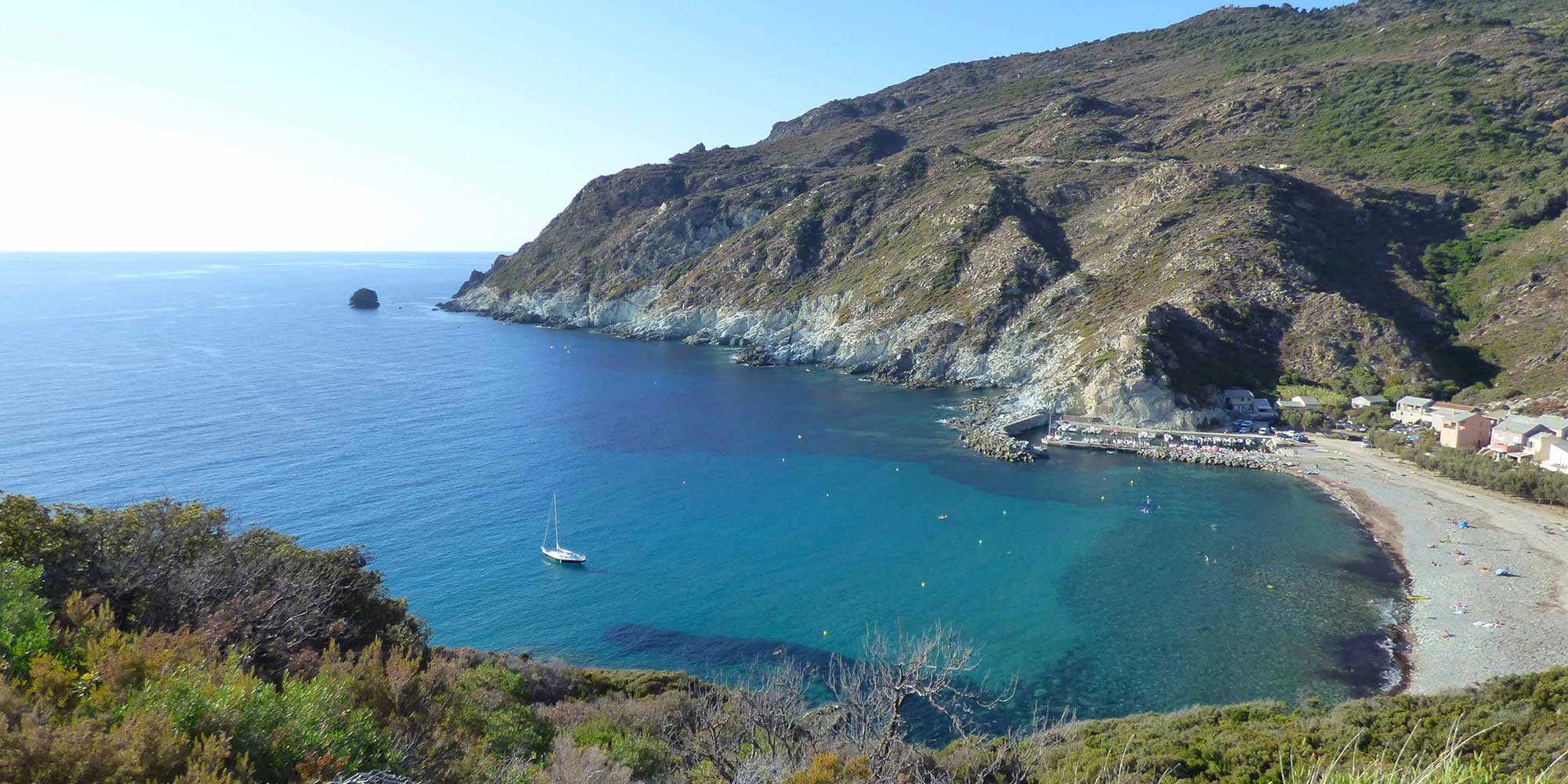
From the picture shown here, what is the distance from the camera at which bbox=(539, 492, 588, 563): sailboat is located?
35.0m

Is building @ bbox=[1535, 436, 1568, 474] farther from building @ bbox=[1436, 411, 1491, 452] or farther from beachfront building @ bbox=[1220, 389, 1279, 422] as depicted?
beachfront building @ bbox=[1220, 389, 1279, 422]

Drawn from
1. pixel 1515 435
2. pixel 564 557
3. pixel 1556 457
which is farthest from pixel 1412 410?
pixel 564 557

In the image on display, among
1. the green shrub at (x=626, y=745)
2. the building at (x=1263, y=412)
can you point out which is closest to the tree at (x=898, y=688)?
the green shrub at (x=626, y=745)

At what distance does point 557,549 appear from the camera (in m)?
36.0

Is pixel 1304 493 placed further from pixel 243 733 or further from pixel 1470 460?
pixel 243 733

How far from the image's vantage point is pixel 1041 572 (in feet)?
116

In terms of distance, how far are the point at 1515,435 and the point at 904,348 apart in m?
49.1

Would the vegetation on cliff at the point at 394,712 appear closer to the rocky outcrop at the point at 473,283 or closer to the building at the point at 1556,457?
the building at the point at 1556,457

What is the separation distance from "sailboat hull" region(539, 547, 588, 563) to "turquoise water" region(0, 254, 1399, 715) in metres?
0.51

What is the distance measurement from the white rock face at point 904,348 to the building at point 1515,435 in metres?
16.8

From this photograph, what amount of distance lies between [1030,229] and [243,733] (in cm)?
9427

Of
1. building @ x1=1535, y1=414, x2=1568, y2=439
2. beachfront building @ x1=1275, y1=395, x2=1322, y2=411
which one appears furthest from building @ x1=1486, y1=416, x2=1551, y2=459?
beachfront building @ x1=1275, y1=395, x2=1322, y2=411

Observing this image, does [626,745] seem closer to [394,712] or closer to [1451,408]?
[394,712]

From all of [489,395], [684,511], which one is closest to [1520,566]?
[684,511]
